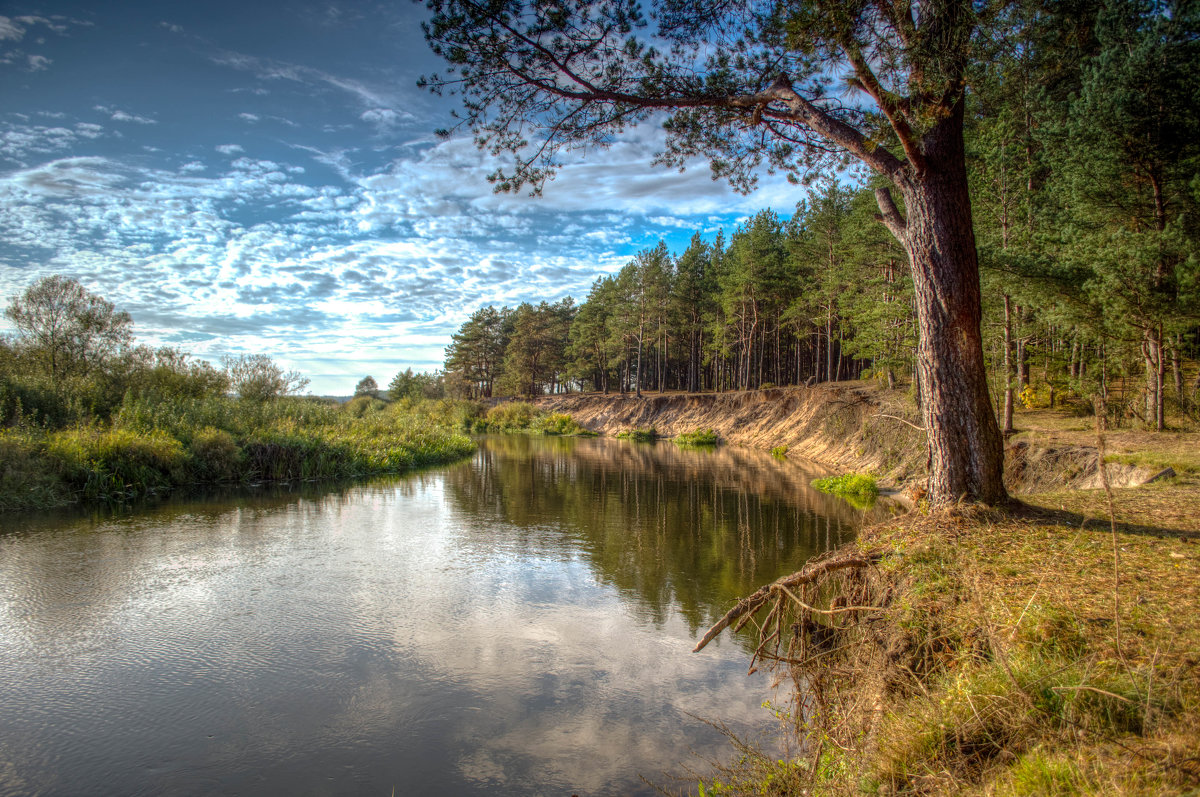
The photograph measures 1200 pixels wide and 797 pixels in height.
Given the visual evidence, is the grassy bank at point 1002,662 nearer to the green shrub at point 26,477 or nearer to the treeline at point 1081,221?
the treeline at point 1081,221

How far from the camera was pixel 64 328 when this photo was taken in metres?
27.2

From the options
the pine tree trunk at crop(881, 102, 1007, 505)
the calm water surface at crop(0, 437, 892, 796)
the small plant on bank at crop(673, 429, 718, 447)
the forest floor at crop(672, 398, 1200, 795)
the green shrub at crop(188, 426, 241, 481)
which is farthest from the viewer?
the small plant on bank at crop(673, 429, 718, 447)

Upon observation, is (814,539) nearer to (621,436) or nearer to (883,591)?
(883,591)

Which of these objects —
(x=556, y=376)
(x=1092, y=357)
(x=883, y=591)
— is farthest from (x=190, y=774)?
(x=556, y=376)

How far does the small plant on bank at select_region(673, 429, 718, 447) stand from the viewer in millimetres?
35062

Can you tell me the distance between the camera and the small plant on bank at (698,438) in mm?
35062

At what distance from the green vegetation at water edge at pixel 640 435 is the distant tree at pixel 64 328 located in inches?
1103

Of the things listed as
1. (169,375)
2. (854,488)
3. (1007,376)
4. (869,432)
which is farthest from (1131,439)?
(169,375)

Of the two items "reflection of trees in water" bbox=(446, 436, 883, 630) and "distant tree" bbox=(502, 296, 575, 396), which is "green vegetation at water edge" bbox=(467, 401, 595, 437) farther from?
"reflection of trees in water" bbox=(446, 436, 883, 630)

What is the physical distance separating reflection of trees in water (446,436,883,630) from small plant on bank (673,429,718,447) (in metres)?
9.72

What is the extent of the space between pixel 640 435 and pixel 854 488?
82.1 feet

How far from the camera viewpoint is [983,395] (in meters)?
5.79

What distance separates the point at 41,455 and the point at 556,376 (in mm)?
58693

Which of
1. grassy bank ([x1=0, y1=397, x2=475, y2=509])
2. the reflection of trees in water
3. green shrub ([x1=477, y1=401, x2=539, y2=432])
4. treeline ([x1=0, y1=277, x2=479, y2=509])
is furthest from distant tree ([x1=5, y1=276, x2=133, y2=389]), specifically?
green shrub ([x1=477, y1=401, x2=539, y2=432])
